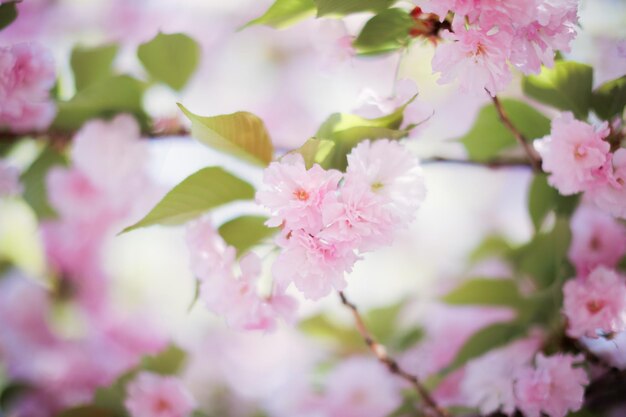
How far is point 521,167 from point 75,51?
0.84 metres

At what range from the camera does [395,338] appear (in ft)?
4.29

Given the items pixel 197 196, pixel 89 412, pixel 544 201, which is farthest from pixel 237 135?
pixel 89 412

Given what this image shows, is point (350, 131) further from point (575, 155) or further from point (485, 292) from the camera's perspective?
point (485, 292)

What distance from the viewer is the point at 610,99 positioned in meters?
0.78

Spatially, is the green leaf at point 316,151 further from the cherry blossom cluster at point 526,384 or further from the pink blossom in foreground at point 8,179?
the pink blossom in foreground at point 8,179

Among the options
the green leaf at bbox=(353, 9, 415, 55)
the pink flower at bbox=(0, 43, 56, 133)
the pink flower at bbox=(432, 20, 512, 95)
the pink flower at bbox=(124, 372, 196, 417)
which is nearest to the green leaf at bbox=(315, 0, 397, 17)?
the green leaf at bbox=(353, 9, 415, 55)

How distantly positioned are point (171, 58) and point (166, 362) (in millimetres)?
588

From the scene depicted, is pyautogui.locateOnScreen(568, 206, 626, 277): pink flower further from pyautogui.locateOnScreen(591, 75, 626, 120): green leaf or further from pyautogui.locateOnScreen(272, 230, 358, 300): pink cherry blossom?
pyautogui.locateOnScreen(272, 230, 358, 300): pink cherry blossom

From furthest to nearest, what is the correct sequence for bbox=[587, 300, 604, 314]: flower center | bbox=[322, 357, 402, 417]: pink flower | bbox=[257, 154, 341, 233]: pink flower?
bbox=[322, 357, 402, 417]: pink flower, bbox=[587, 300, 604, 314]: flower center, bbox=[257, 154, 341, 233]: pink flower

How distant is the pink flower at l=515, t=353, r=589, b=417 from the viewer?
0.77 meters

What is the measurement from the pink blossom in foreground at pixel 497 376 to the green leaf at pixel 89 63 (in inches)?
33.3

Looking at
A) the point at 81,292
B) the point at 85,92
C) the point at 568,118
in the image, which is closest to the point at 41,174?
the point at 85,92

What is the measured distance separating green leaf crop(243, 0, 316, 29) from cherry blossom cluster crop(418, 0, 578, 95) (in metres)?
0.20

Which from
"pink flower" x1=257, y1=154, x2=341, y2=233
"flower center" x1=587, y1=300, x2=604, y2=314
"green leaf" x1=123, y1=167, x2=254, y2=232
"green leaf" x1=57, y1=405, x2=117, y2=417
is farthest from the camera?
"green leaf" x1=57, y1=405, x2=117, y2=417
